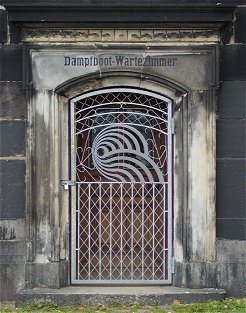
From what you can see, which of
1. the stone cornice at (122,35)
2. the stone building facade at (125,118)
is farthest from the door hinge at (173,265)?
the stone cornice at (122,35)

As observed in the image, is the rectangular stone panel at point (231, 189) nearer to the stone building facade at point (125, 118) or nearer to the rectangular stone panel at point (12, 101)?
the stone building facade at point (125, 118)

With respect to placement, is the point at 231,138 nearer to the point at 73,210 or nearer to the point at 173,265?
the point at 173,265

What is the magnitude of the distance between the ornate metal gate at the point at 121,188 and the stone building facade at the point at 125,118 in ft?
0.10

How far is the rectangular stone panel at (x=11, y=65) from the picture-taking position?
7.75 meters

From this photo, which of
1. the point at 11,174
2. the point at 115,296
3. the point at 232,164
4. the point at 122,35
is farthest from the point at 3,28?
the point at 115,296

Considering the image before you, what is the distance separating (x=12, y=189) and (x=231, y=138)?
2790 millimetres

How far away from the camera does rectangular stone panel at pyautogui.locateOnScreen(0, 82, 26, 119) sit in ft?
25.5

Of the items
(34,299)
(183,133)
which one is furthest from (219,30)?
(34,299)

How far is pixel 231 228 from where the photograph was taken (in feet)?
25.6

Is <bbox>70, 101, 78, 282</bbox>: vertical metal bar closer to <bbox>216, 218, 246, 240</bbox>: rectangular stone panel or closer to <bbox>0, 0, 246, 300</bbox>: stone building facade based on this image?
<bbox>0, 0, 246, 300</bbox>: stone building facade

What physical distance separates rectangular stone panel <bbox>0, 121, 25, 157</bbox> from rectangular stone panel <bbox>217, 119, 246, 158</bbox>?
2.44 meters

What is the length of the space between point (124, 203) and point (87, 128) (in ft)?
3.53

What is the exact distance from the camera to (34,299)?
24.8ft

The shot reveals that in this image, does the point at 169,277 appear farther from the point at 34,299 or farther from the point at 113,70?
the point at 113,70
